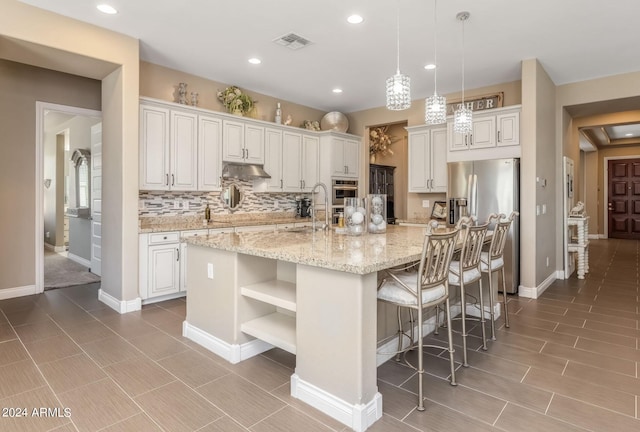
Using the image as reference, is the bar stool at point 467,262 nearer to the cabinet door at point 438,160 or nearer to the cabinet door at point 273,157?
the cabinet door at point 438,160

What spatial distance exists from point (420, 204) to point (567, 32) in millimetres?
3154

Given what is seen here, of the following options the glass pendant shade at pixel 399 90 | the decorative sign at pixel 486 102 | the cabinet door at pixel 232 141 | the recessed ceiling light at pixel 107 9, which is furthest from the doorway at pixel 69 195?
the decorative sign at pixel 486 102

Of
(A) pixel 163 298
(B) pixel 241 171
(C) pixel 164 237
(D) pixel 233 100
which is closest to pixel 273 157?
(B) pixel 241 171

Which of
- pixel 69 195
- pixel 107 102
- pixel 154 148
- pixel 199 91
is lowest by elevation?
pixel 69 195

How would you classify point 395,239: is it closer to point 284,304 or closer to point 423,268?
point 423,268

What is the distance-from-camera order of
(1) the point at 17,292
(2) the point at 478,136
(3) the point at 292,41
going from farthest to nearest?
(2) the point at 478,136 → (1) the point at 17,292 → (3) the point at 292,41

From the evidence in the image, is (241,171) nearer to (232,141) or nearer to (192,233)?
(232,141)

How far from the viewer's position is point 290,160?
19.7ft

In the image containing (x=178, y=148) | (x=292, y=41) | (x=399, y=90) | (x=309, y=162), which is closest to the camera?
(x=399, y=90)

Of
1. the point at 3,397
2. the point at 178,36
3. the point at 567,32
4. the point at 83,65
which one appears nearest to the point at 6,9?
the point at 83,65

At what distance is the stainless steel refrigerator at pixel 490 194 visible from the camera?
459 centimetres

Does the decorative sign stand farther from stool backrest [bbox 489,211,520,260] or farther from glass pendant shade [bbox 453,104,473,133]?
stool backrest [bbox 489,211,520,260]

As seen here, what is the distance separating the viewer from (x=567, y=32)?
3.66m

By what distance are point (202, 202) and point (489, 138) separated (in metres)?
3.99
